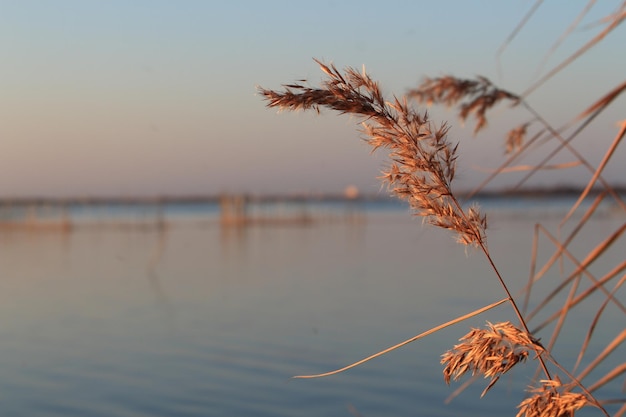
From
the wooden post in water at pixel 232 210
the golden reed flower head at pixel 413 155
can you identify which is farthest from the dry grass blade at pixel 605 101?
the wooden post in water at pixel 232 210

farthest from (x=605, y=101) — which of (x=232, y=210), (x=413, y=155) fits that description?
(x=232, y=210)

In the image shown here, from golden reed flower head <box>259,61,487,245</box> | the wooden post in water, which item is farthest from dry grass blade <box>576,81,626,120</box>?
the wooden post in water

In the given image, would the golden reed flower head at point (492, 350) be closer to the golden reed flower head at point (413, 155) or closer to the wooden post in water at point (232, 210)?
the golden reed flower head at point (413, 155)

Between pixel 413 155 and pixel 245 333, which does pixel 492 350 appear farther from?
pixel 245 333

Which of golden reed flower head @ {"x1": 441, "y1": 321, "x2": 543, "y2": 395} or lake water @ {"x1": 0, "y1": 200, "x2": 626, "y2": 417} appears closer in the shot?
golden reed flower head @ {"x1": 441, "y1": 321, "x2": 543, "y2": 395}

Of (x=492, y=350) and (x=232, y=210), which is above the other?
(x=492, y=350)

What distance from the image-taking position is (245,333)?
6.89 m

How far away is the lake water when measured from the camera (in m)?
4.76

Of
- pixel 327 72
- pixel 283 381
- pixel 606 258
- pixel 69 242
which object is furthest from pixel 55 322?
pixel 69 242

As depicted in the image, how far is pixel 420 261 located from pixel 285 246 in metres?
5.44

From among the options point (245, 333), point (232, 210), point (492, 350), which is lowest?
point (245, 333)

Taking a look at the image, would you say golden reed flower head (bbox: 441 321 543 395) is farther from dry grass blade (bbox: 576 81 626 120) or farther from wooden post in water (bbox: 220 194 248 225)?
wooden post in water (bbox: 220 194 248 225)

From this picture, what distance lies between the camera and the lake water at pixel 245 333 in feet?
15.6

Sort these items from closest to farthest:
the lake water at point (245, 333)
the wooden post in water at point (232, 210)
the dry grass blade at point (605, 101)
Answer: the dry grass blade at point (605, 101)
the lake water at point (245, 333)
the wooden post in water at point (232, 210)
